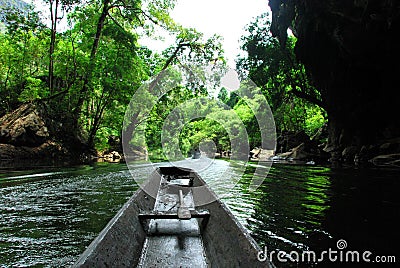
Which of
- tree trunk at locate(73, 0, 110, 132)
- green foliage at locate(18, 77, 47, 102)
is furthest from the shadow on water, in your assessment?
tree trunk at locate(73, 0, 110, 132)

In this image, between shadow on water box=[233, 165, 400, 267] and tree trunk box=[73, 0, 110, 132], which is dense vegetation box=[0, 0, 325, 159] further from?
shadow on water box=[233, 165, 400, 267]

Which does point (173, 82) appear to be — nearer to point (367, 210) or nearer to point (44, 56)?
point (44, 56)

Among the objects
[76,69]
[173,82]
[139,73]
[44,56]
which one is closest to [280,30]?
[173,82]

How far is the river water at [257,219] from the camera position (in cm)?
256

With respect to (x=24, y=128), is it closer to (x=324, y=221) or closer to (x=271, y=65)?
(x=324, y=221)

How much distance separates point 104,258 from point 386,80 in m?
14.8

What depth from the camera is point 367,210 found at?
13.9 feet

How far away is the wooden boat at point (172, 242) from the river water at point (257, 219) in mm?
535

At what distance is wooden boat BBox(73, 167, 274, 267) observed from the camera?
5.57 feet

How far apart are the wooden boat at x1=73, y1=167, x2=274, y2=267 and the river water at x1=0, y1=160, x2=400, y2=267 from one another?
535 mm

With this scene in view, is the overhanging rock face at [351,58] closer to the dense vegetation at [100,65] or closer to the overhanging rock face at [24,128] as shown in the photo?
the dense vegetation at [100,65]

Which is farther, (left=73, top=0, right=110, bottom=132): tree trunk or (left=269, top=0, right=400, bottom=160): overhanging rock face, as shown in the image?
(left=73, top=0, right=110, bottom=132): tree trunk

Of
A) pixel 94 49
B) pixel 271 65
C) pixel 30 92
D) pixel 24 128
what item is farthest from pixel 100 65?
pixel 271 65

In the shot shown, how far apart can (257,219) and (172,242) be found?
1.56 metres
